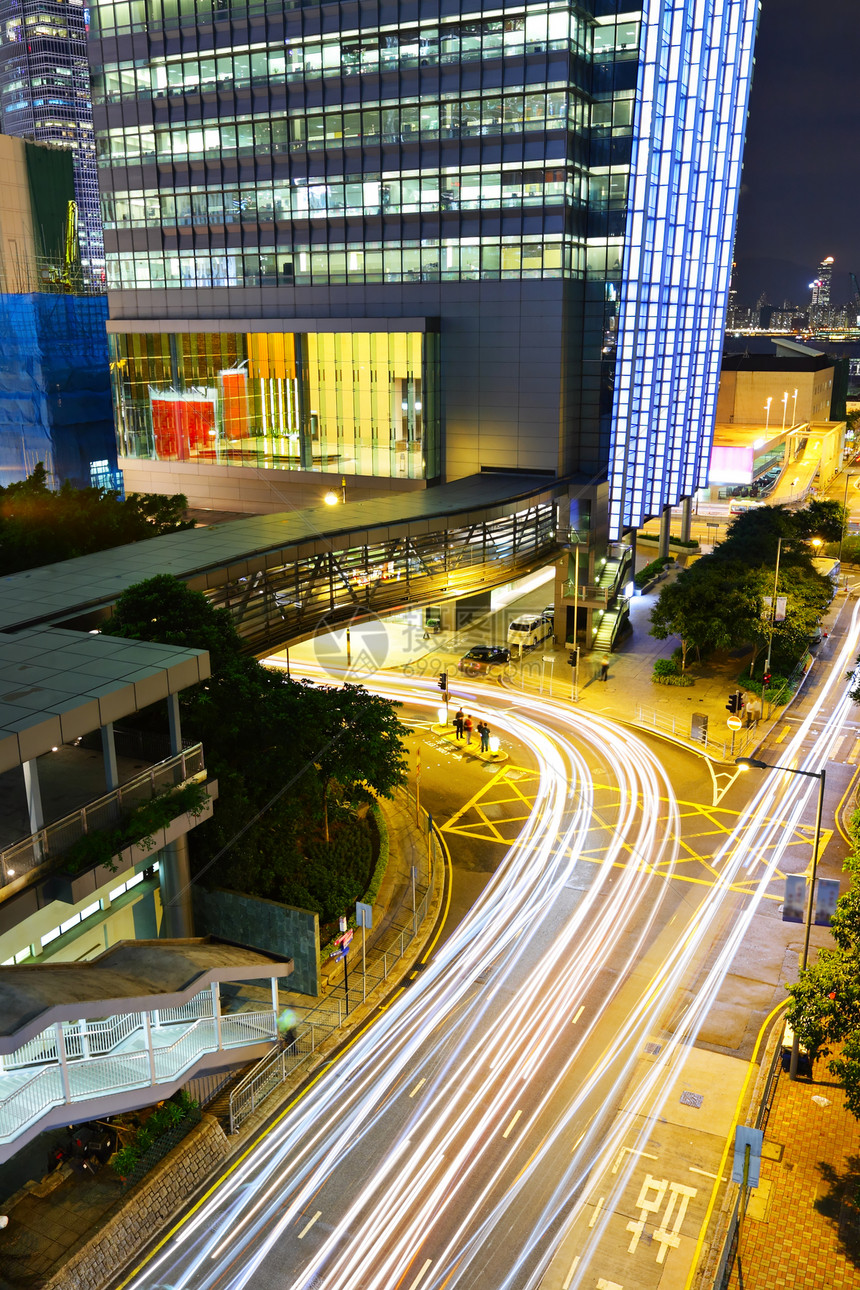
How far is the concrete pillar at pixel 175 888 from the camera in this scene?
23922 millimetres

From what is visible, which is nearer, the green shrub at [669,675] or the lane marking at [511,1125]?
the lane marking at [511,1125]

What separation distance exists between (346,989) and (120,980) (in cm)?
855

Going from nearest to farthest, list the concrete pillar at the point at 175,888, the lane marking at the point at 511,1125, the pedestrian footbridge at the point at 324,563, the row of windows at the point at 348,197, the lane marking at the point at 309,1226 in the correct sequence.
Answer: the lane marking at the point at 309,1226
the lane marking at the point at 511,1125
the concrete pillar at the point at 175,888
the pedestrian footbridge at the point at 324,563
the row of windows at the point at 348,197

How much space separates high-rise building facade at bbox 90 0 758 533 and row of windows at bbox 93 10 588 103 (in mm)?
129

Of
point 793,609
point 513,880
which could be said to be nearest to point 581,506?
point 793,609

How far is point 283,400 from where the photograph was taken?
198 feet

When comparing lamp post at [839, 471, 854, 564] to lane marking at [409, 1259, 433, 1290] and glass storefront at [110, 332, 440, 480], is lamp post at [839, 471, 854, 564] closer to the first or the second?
glass storefront at [110, 332, 440, 480]

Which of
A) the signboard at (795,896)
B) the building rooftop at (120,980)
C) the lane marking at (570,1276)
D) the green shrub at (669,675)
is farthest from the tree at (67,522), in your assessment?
the lane marking at (570,1276)

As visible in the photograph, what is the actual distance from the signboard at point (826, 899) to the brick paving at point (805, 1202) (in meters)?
3.76

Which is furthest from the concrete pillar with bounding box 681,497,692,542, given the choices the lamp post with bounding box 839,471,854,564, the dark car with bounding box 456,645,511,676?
the dark car with bounding box 456,645,511,676

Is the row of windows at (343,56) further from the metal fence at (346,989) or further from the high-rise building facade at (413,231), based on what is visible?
the metal fence at (346,989)

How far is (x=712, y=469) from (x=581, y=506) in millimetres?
40265

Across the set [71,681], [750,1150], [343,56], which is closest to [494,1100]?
[750,1150]

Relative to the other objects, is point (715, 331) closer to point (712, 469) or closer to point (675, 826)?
point (712, 469)
